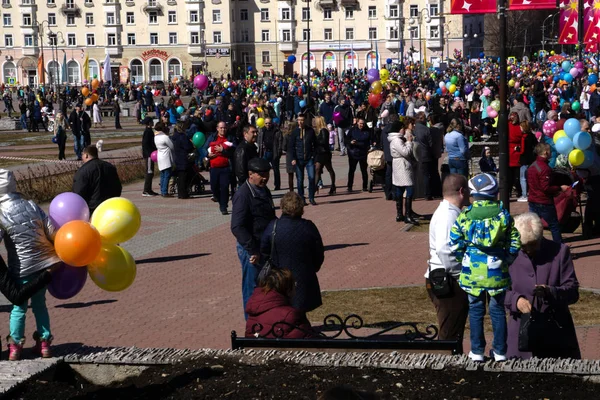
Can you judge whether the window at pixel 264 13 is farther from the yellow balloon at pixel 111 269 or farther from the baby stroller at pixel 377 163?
the yellow balloon at pixel 111 269

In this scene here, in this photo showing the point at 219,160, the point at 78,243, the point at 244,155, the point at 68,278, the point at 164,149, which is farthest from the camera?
the point at 164,149

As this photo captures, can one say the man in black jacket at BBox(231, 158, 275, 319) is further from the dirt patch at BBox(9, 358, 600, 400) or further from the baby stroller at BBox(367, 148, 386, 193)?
the baby stroller at BBox(367, 148, 386, 193)

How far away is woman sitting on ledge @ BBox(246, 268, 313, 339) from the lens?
25.3 ft

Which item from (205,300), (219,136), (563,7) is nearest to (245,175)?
(219,136)

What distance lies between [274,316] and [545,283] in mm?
1872

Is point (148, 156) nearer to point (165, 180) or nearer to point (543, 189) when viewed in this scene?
point (165, 180)

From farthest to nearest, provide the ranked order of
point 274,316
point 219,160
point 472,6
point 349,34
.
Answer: point 349,34, point 219,160, point 472,6, point 274,316

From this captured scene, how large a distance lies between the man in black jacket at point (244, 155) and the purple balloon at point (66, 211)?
311 inches

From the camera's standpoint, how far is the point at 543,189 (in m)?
12.9

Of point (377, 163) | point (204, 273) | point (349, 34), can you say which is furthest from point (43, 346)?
point (349, 34)

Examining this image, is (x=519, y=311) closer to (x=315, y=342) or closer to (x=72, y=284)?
(x=315, y=342)

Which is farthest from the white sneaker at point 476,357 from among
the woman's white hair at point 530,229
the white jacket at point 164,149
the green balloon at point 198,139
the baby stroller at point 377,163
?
the green balloon at point 198,139

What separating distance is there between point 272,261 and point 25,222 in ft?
6.49

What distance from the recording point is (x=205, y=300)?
1174 centimetres
